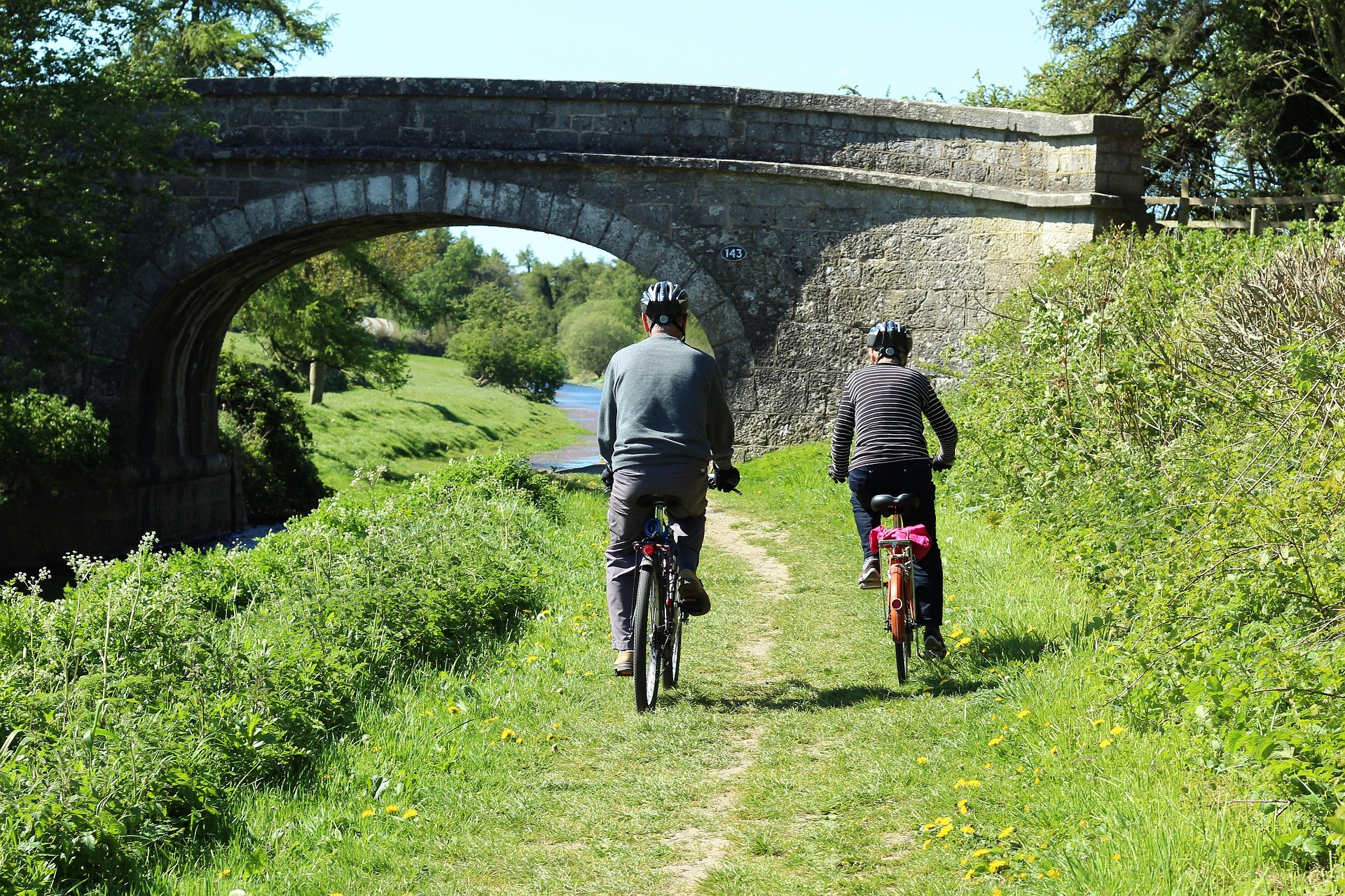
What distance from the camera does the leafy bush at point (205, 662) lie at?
11.9ft

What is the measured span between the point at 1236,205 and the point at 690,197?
26.6 ft

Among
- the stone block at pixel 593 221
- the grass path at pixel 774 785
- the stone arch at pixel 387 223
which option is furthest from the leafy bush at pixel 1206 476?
the stone block at pixel 593 221

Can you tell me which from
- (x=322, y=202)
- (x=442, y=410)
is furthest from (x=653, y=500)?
(x=442, y=410)

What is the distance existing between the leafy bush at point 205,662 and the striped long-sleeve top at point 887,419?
232 centimetres

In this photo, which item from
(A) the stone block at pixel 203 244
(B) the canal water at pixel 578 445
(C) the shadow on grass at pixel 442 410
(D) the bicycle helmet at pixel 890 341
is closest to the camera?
(D) the bicycle helmet at pixel 890 341

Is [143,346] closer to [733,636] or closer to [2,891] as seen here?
[733,636]

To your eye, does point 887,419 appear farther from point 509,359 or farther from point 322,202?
point 509,359

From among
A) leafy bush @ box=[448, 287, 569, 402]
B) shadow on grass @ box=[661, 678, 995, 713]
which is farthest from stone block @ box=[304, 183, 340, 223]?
leafy bush @ box=[448, 287, 569, 402]

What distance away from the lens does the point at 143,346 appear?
15.3m

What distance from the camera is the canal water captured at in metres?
Answer: 27.5

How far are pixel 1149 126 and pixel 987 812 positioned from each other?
1831 centimetres

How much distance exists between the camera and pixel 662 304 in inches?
202

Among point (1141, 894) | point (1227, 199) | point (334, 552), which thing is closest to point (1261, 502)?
point (1141, 894)

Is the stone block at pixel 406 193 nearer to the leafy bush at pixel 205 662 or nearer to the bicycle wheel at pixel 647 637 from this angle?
the leafy bush at pixel 205 662
